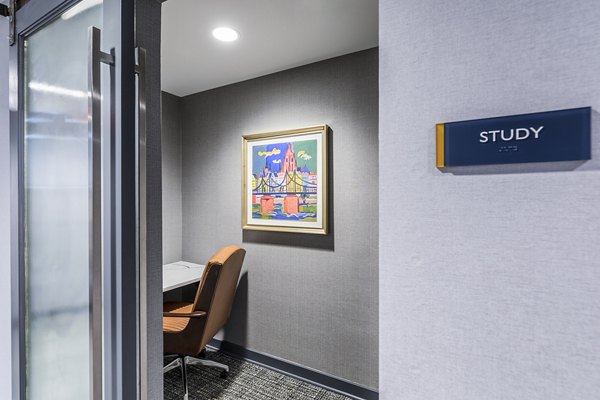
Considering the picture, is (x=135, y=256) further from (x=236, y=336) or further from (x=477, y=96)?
(x=236, y=336)

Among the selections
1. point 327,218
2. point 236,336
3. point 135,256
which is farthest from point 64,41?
point 236,336

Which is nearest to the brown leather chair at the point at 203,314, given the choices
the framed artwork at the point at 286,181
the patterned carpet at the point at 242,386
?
the patterned carpet at the point at 242,386

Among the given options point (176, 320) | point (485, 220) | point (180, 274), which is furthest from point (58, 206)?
point (180, 274)

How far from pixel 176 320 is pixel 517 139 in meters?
2.45

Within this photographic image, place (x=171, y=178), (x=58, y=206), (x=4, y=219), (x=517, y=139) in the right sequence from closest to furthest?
(x=517, y=139)
(x=58, y=206)
(x=4, y=219)
(x=171, y=178)

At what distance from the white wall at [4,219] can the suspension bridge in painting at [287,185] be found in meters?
1.61

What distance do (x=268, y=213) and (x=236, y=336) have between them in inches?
45.2

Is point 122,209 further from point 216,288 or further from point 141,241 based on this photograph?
point 216,288

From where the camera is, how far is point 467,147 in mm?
635

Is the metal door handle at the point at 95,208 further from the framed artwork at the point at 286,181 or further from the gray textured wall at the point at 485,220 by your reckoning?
the framed artwork at the point at 286,181

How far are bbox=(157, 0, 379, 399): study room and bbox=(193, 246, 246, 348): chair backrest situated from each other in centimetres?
1

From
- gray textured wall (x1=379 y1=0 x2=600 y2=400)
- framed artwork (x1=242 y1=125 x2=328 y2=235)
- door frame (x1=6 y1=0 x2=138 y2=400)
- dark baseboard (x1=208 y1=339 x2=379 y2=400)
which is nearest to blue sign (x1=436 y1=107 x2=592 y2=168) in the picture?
gray textured wall (x1=379 y1=0 x2=600 y2=400)

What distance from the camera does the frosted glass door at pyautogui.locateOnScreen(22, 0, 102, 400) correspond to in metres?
0.97

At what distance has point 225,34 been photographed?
6.68 ft
